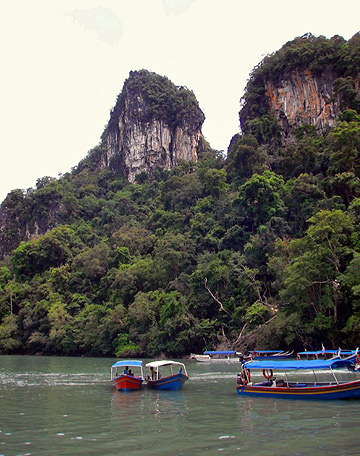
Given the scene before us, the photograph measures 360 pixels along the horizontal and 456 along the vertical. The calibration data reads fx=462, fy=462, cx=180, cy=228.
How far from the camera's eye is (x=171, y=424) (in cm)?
1345

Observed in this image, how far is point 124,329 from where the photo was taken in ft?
176

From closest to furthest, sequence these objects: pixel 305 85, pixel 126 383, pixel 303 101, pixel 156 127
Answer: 1. pixel 126 383
2. pixel 305 85
3. pixel 303 101
4. pixel 156 127

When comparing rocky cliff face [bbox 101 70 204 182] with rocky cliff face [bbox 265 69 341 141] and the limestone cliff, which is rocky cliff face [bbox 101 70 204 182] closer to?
the limestone cliff

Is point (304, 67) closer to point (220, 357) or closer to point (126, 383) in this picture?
point (220, 357)

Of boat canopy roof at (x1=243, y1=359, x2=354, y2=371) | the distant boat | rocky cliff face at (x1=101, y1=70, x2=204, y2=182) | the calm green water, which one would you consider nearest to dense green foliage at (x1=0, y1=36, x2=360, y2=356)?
the distant boat

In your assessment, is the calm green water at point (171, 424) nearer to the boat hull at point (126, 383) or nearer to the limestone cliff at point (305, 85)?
the boat hull at point (126, 383)

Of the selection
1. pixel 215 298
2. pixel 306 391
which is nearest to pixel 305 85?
pixel 215 298

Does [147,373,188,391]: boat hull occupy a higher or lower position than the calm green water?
higher

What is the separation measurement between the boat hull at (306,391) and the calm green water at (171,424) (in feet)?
1.39

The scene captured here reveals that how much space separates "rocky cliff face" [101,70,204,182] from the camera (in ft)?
338

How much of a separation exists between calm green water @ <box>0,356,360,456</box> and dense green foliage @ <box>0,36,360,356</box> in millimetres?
17842

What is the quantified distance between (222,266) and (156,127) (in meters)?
61.5

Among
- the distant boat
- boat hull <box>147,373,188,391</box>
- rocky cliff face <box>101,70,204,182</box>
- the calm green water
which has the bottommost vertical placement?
the calm green water

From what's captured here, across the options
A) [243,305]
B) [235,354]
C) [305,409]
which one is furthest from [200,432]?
[243,305]
